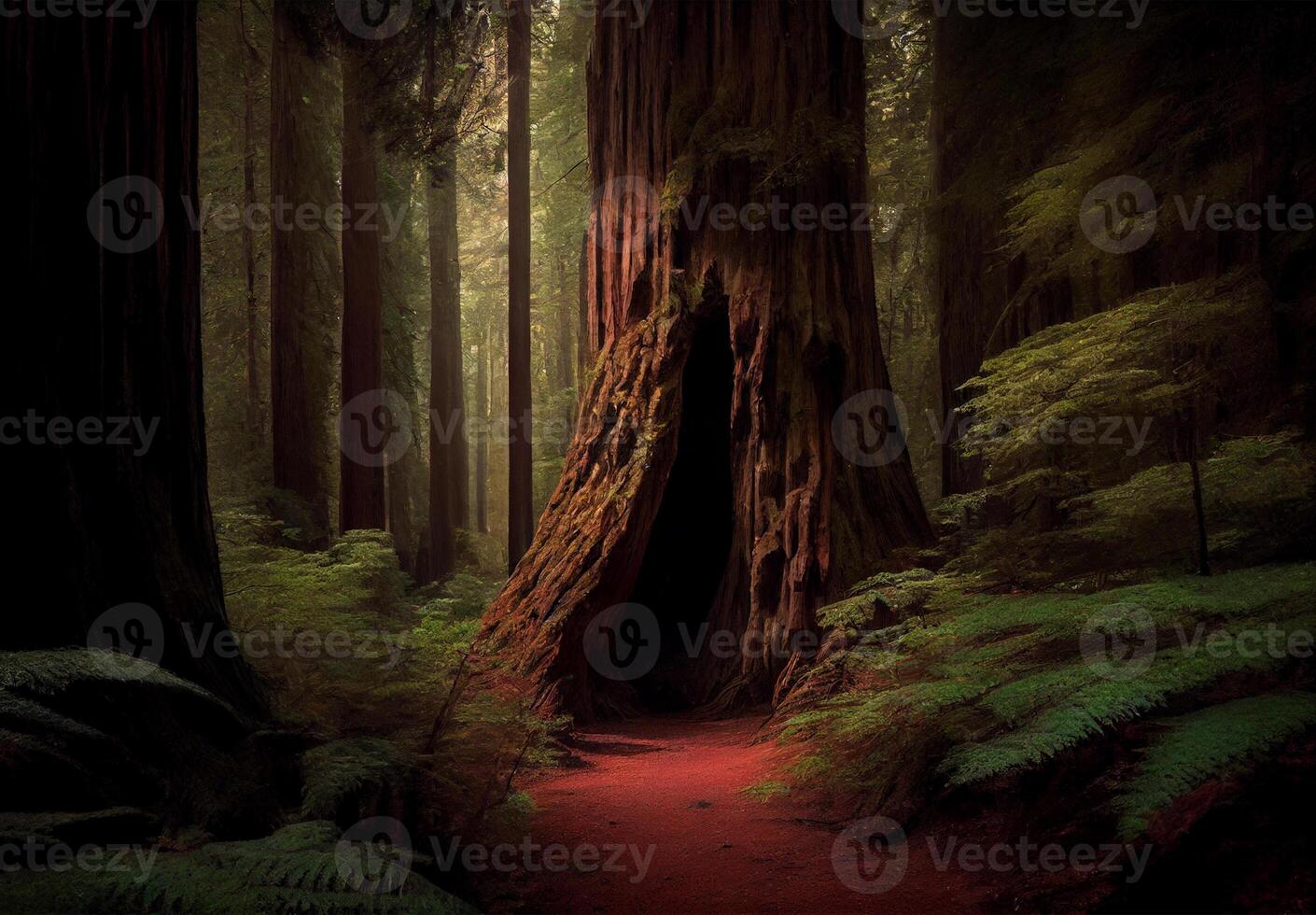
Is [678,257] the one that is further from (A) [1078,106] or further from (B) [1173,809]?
(B) [1173,809]

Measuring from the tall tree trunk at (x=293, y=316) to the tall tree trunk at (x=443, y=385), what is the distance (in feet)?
19.8

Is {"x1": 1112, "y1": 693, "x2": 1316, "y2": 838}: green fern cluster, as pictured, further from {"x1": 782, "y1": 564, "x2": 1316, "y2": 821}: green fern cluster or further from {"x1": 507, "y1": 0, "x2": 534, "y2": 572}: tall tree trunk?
{"x1": 507, "y1": 0, "x2": 534, "y2": 572}: tall tree trunk

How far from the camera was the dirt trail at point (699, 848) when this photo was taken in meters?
3.31

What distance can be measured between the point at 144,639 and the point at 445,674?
1745 mm

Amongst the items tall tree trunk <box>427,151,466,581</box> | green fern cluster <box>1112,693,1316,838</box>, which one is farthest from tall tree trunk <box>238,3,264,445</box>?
green fern cluster <box>1112,693,1316,838</box>

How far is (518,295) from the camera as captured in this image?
16375mm

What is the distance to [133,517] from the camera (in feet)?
11.4

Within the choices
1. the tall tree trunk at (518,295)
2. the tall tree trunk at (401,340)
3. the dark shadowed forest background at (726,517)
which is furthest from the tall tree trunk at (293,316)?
the tall tree trunk at (518,295)

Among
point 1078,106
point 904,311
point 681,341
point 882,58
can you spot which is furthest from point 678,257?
point 904,311

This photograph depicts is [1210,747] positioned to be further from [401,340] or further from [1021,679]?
[401,340]

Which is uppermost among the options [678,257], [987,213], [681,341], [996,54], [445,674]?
[996,54]

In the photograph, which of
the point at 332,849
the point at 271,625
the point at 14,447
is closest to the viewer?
the point at 332,849

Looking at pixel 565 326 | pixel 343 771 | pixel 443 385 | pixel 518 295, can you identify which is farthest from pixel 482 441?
pixel 343 771

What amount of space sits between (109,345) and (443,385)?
17.6 metres
